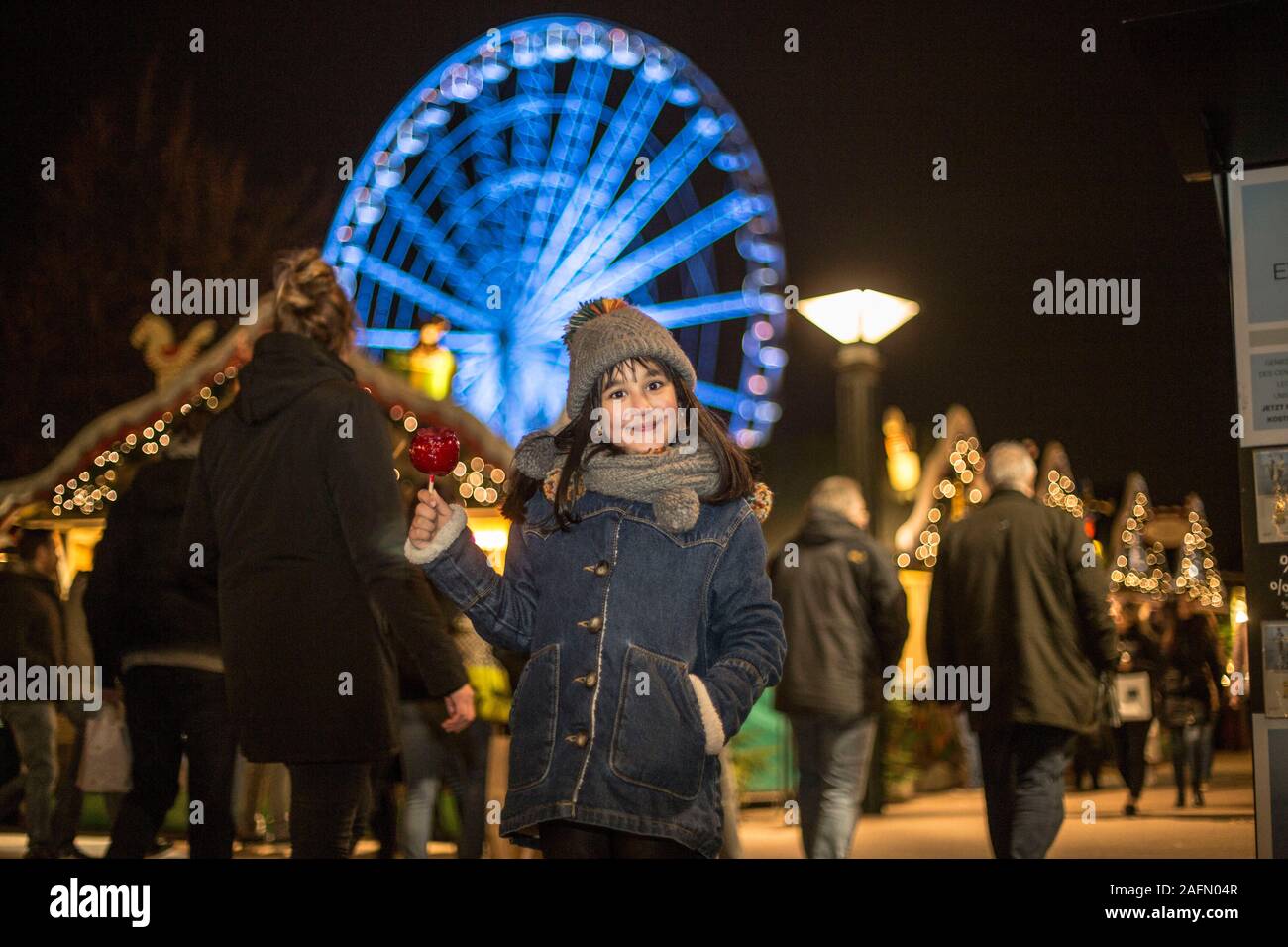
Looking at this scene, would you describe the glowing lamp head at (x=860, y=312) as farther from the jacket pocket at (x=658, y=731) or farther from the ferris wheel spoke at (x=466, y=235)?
the jacket pocket at (x=658, y=731)

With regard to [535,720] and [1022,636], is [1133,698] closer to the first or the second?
[1022,636]

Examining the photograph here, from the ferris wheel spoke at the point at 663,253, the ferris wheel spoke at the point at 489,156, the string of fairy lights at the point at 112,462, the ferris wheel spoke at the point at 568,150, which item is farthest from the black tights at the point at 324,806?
the ferris wheel spoke at the point at 489,156

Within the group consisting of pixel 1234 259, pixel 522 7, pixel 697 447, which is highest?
pixel 522 7

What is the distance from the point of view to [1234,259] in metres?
4.38

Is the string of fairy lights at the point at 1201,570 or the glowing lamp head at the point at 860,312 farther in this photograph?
the string of fairy lights at the point at 1201,570

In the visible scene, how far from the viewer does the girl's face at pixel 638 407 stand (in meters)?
2.84

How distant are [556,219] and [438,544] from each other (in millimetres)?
6908

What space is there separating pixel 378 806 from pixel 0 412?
755cm

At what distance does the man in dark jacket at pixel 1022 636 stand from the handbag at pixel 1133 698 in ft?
8.21

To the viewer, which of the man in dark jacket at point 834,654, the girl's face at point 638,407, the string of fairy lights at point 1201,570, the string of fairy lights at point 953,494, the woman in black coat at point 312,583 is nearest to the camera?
the girl's face at point 638,407
